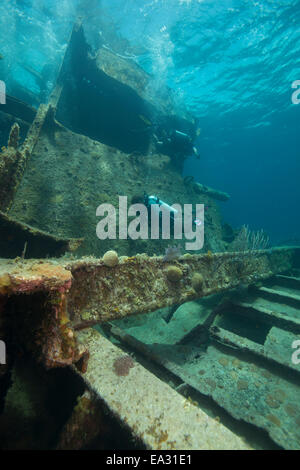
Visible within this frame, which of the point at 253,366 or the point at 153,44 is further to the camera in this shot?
the point at 153,44

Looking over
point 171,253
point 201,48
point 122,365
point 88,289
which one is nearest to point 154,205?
point 171,253

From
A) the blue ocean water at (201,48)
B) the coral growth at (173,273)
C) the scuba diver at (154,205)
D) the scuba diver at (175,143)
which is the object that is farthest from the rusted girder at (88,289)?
the blue ocean water at (201,48)

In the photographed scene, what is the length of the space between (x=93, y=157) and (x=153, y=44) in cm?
1629

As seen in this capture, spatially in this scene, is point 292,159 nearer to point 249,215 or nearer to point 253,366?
point 253,366

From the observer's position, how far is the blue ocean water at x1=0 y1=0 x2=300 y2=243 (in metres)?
14.9

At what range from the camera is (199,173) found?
2788 inches

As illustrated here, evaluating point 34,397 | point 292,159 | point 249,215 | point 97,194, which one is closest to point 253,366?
point 34,397

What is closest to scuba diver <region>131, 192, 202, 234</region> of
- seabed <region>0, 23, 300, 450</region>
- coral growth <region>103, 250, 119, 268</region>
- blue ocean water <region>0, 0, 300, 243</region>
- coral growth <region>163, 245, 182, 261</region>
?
seabed <region>0, 23, 300, 450</region>

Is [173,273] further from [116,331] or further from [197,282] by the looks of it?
[116,331]

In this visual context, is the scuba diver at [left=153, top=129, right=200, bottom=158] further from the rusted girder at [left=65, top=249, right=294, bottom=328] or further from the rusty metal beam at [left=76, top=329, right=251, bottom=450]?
the rusty metal beam at [left=76, top=329, right=251, bottom=450]

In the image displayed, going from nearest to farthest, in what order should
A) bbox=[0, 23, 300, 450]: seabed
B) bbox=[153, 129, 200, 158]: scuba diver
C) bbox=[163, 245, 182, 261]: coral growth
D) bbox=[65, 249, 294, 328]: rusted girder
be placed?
1. bbox=[0, 23, 300, 450]: seabed
2. bbox=[65, 249, 294, 328]: rusted girder
3. bbox=[163, 245, 182, 261]: coral growth
4. bbox=[153, 129, 200, 158]: scuba diver

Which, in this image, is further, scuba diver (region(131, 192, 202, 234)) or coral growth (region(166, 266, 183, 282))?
scuba diver (region(131, 192, 202, 234))

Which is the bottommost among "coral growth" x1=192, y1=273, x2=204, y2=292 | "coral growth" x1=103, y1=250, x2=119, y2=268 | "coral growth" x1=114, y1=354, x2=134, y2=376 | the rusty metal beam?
the rusty metal beam
